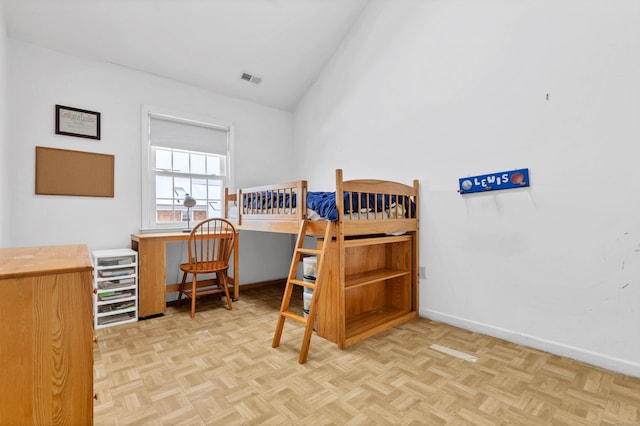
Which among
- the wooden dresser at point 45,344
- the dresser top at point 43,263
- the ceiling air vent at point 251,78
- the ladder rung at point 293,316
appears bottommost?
the ladder rung at point 293,316

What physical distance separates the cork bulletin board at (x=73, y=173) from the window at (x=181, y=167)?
1.09ft

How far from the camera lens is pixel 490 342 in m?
2.31

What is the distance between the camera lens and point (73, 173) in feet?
9.33

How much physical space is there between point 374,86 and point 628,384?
296 centimetres

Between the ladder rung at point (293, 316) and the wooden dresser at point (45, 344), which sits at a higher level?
the wooden dresser at point (45, 344)

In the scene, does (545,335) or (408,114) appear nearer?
(545,335)

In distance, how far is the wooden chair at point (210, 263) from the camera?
114 inches

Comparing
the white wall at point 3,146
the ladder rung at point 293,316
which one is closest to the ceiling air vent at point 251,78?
the white wall at point 3,146

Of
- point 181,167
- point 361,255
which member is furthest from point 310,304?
point 181,167

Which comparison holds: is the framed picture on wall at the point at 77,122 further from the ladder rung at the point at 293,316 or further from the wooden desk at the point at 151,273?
the ladder rung at the point at 293,316

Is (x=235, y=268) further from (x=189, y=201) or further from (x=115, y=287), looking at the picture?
(x=115, y=287)

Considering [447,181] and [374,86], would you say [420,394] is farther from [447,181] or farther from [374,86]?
[374,86]

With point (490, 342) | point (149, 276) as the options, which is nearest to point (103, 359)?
point (149, 276)

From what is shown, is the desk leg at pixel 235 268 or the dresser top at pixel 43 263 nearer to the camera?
the dresser top at pixel 43 263
